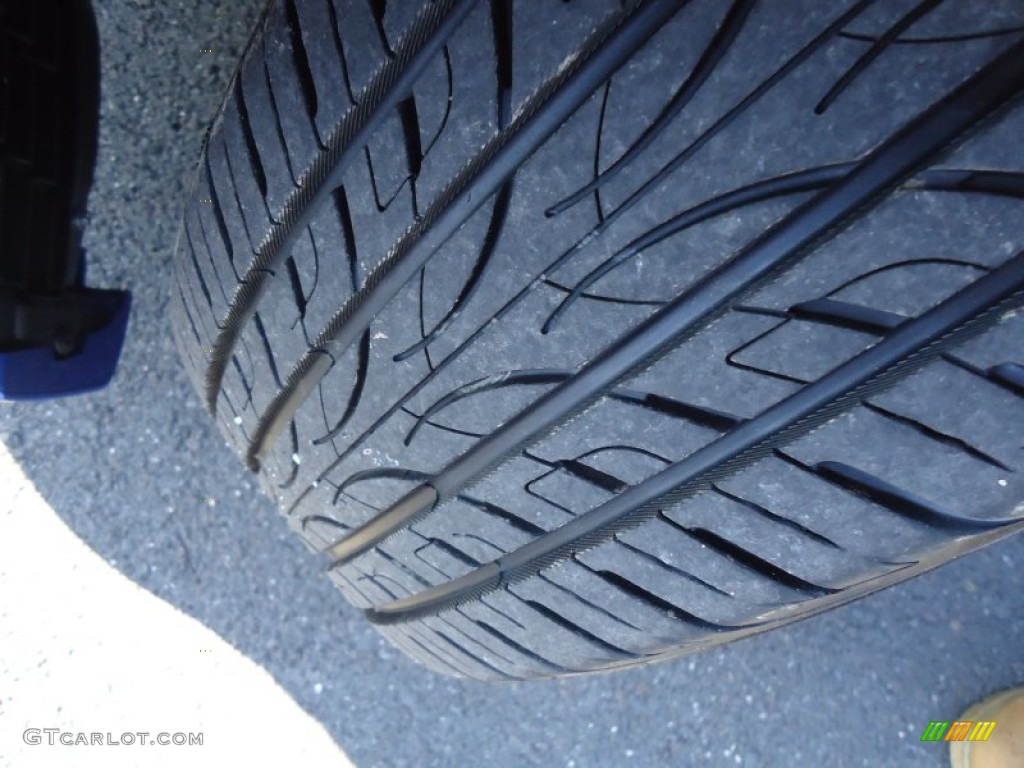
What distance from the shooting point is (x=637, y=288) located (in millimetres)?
483

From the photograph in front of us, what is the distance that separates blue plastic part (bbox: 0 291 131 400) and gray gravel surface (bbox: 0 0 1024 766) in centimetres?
12

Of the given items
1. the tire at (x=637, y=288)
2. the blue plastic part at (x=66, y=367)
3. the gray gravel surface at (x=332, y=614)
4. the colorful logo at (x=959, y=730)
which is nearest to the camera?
the tire at (x=637, y=288)

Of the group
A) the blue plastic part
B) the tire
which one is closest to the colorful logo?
the tire

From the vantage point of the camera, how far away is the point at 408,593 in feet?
2.73

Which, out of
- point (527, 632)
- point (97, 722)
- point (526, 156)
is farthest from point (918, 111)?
point (97, 722)

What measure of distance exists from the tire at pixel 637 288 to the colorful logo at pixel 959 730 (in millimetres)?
626

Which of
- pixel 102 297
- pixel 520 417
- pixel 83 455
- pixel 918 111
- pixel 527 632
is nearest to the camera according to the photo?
pixel 918 111

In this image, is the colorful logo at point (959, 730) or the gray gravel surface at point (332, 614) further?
the colorful logo at point (959, 730)

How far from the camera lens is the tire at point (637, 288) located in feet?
1.34

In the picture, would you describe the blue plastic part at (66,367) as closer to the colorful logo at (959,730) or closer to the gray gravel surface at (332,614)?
the gray gravel surface at (332,614)

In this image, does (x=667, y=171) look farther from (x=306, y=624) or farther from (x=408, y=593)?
(x=306, y=624)

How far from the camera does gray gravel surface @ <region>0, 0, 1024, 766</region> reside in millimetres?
985

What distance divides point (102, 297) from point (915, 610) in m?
1.06

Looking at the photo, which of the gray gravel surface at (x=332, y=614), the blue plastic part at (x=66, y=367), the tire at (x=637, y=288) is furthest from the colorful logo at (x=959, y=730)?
the blue plastic part at (x=66, y=367)
